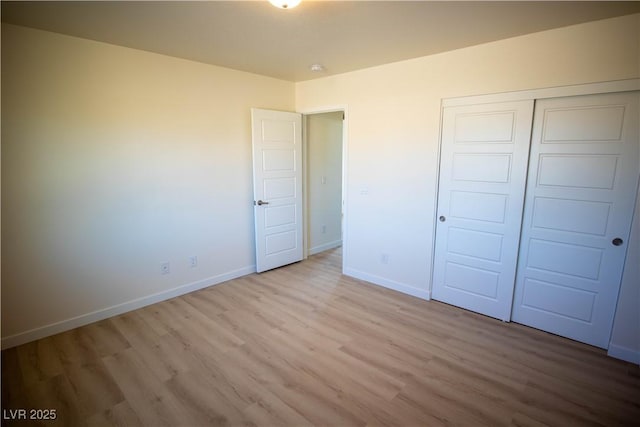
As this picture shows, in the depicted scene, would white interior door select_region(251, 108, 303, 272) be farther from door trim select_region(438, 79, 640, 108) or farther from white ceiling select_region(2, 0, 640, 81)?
door trim select_region(438, 79, 640, 108)

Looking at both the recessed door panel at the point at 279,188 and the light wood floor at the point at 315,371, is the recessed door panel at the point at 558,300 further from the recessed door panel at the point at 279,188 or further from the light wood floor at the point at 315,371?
the recessed door panel at the point at 279,188

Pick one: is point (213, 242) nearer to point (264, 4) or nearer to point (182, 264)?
point (182, 264)

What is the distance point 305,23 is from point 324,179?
2.93m

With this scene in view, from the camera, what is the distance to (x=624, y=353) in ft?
8.13

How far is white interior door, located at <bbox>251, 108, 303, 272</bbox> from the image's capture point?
Result: 13.3 ft

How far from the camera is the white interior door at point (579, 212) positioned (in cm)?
241

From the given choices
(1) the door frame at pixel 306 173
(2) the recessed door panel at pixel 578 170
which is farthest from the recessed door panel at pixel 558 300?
(1) the door frame at pixel 306 173

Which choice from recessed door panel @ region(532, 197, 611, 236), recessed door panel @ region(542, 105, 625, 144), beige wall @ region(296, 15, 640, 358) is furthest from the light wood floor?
recessed door panel @ region(542, 105, 625, 144)

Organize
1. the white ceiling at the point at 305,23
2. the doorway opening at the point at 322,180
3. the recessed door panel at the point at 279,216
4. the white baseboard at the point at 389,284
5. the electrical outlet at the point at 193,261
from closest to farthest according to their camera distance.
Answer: the white ceiling at the point at 305,23, the white baseboard at the point at 389,284, the electrical outlet at the point at 193,261, the recessed door panel at the point at 279,216, the doorway opening at the point at 322,180

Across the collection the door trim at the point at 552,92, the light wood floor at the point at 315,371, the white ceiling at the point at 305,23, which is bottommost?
the light wood floor at the point at 315,371

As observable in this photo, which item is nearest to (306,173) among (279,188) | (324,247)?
(279,188)

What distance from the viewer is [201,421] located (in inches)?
75.5

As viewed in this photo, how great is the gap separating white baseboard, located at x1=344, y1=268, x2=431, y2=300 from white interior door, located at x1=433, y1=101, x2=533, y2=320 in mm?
223

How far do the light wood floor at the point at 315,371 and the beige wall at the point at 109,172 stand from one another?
0.45 metres
